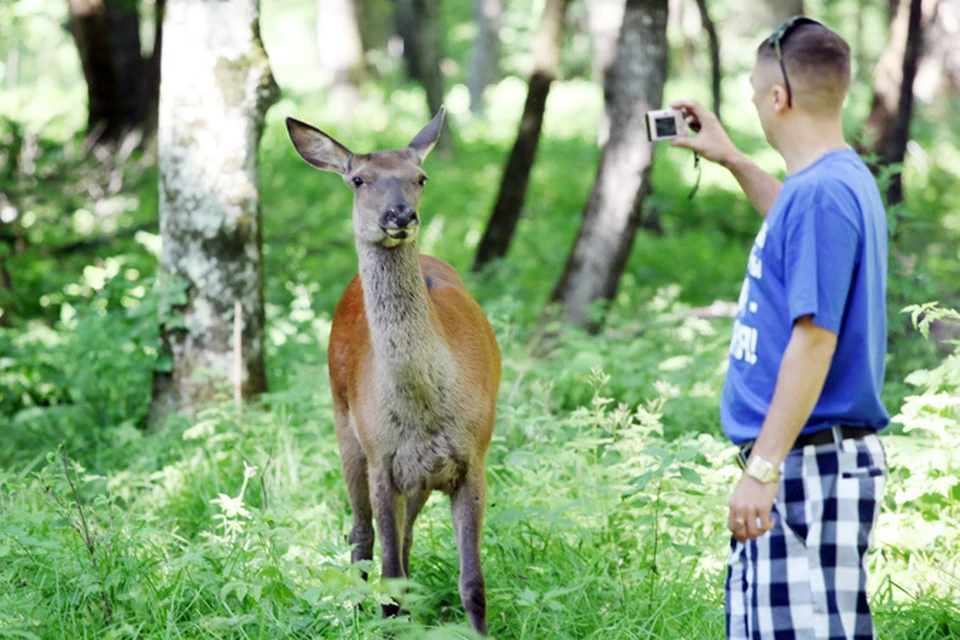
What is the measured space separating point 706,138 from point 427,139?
5.14 ft

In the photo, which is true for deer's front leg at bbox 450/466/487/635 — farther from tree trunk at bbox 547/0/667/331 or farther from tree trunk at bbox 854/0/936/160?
tree trunk at bbox 854/0/936/160

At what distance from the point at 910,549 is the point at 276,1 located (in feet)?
113

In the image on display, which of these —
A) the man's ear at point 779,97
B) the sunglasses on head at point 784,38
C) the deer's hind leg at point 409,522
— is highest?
the sunglasses on head at point 784,38

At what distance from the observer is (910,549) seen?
4.43 metres

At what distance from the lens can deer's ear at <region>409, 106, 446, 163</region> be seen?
4699 mm

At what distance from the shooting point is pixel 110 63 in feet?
42.7

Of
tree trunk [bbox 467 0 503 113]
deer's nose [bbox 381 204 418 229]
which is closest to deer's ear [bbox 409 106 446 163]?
deer's nose [bbox 381 204 418 229]

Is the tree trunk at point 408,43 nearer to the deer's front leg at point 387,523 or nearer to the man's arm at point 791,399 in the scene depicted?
the deer's front leg at point 387,523

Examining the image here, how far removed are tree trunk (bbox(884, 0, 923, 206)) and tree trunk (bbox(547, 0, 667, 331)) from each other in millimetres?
1862

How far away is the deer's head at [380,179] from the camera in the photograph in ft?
13.7

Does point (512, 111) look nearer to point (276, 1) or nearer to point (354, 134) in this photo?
point (354, 134)

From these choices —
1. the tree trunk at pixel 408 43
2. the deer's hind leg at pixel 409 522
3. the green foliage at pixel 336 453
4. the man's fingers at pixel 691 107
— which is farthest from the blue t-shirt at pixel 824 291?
the tree trunk at pixel 408 43

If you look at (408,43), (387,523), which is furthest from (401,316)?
(408,43)

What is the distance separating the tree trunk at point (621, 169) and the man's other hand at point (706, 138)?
4.69 m
